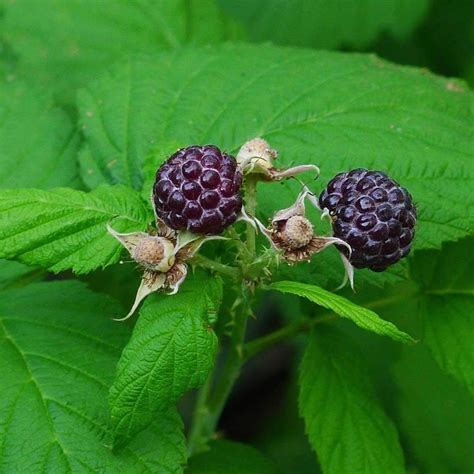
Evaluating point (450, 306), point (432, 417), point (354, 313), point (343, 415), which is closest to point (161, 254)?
point (354, 313)

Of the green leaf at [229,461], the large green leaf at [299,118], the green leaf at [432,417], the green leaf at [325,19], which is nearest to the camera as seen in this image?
the large green leaf at [299,118]

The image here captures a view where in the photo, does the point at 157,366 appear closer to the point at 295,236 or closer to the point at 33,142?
the point at 295,236

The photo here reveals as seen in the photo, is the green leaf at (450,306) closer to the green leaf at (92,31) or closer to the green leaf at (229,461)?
the green leaf at (229,461)

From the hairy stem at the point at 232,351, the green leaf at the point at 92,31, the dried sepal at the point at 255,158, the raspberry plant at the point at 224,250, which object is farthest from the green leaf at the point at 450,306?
the green leaf at the point at 92,31

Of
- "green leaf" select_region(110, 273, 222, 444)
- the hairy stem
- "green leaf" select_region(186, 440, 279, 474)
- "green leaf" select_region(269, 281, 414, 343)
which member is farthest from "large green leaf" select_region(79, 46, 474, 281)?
"green leaf" select_region(186, 440, 279, 474)

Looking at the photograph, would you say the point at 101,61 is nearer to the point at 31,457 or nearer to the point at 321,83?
the point at 321,83

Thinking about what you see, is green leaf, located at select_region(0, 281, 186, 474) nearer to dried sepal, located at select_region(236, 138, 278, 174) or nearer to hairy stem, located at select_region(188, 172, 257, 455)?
hairy stem, located at select_region(188, 172, 257, 455)
